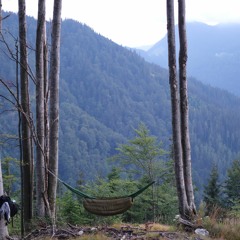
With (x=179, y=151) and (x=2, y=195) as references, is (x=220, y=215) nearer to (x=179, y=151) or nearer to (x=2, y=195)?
(x=179, y=151)

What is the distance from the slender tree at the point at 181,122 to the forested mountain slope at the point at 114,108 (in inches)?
2765

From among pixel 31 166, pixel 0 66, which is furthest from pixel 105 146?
pixel 31 166

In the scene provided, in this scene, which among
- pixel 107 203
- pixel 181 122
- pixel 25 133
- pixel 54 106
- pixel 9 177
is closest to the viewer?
pixel 107 203

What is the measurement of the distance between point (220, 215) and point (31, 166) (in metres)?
2.91

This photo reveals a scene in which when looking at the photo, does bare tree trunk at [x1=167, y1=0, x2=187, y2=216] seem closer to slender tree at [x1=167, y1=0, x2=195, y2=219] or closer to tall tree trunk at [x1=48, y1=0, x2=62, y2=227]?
slender tree at [x1=167, y1=0, x2=195, y2=219]

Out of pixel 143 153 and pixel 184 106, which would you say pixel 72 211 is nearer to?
pixel 184 106

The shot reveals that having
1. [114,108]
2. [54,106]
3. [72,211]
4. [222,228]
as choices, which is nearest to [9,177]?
[72,211]

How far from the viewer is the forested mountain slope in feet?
309

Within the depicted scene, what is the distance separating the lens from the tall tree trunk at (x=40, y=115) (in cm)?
565

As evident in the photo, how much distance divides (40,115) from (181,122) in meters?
2.00

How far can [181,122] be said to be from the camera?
552cm

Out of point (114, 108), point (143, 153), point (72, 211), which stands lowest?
point (72, 211)

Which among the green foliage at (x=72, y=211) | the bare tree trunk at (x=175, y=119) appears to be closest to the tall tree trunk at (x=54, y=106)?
the bare tree trunk at (x=175, y=119)

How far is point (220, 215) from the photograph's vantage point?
5793mm
